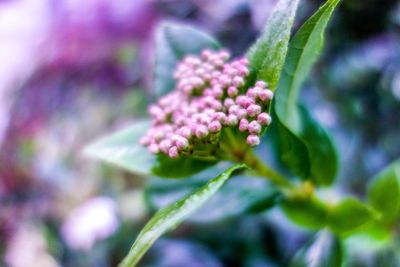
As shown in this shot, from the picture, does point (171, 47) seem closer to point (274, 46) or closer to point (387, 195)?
point (274, 46)

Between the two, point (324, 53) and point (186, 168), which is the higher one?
point (186, 168)

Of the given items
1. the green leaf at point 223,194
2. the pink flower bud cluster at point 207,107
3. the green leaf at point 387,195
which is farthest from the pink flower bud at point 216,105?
the green leaf at point 387,195

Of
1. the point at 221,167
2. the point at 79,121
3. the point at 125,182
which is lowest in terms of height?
the point at 125,182

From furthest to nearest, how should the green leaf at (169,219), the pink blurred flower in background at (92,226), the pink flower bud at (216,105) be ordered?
the pink blurred flower in background at (92,226)
the pink flower bud at (216,105)
the green leaf at (169,219)

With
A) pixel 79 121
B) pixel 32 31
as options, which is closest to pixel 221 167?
pixel 79 121

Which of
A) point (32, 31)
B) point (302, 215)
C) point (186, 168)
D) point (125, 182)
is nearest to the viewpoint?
point (186, 168)

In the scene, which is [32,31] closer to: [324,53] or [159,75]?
[324,53]

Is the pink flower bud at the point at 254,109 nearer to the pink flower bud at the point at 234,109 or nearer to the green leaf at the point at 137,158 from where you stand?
the pink flower bud at the point at 234,109
